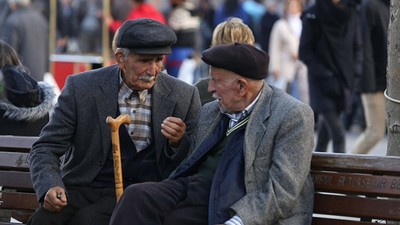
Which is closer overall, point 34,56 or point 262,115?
point 262,115

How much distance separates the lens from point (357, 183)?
491 centimetres

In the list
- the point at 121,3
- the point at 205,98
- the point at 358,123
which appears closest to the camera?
the point at 205,98

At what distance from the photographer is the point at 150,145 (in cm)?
536

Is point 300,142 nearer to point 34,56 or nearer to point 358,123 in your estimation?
point 34,56

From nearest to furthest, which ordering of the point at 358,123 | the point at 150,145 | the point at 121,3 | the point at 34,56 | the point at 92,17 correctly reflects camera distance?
the point at 150,145 → the point at 34,56 → the point at 358,123 → the point at 121,3 → the point at 92,17

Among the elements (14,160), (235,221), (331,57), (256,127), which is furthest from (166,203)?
(331,57)

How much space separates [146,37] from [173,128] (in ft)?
1.40

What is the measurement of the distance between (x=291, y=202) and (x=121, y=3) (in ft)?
44.7

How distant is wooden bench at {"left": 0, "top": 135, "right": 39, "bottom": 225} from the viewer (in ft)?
18.8

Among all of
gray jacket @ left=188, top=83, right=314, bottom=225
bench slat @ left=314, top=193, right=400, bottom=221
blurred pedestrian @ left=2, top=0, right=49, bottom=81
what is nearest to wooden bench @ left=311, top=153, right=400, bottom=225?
bench slat @ left=314, top=193, right=400, bottom=221

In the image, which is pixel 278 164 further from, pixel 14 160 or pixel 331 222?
pixel 14 160

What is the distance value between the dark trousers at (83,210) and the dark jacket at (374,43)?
4.43 meters

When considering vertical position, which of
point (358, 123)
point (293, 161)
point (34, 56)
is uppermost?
point (293, 161)

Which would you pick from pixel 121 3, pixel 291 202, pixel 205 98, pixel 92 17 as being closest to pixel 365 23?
pixel 205 98
